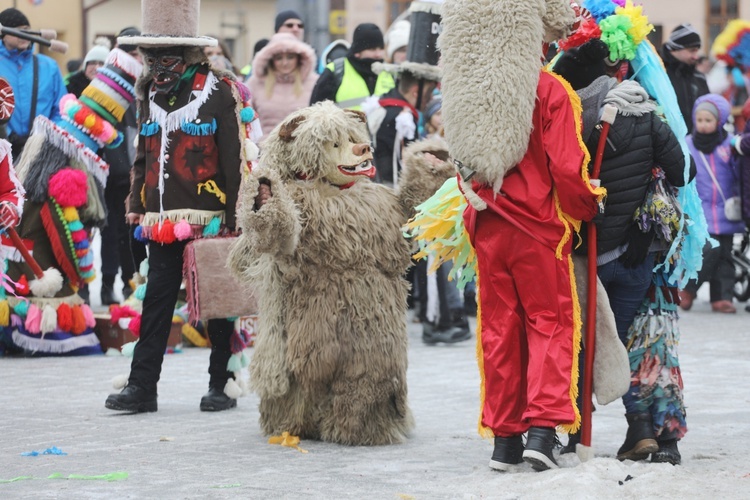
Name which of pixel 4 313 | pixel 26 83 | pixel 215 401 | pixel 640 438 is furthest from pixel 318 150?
pixel 26 83

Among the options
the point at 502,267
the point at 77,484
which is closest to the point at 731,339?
the point at 502,267

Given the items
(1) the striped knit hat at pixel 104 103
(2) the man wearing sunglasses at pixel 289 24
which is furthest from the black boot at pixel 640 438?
(2) the man wearing sunglasses at pixel 289 24

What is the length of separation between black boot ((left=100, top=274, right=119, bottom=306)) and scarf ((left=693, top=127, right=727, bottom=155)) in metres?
5.27

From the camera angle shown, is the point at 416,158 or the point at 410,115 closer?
the point at 416,158

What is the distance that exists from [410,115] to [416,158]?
3413 millimetres

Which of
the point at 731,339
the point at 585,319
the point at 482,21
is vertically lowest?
the point at 731,339

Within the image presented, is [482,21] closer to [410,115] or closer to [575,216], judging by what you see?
[575,216]

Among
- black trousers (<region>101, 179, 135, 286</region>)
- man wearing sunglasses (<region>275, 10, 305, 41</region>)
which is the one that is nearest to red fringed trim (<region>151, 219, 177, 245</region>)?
black trousers (<region>101, 179, 135, 286</region>)

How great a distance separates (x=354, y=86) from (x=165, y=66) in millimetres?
3523

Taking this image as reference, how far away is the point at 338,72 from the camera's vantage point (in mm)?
10586

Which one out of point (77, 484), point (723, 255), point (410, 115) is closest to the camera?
point (77, 484)

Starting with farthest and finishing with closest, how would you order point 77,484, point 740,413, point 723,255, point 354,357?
point 723,255, point 740,413, point 354,357, point 77,484

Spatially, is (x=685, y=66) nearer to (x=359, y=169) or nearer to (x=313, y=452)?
(x=359, y=169)

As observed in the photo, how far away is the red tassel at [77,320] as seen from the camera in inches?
368
